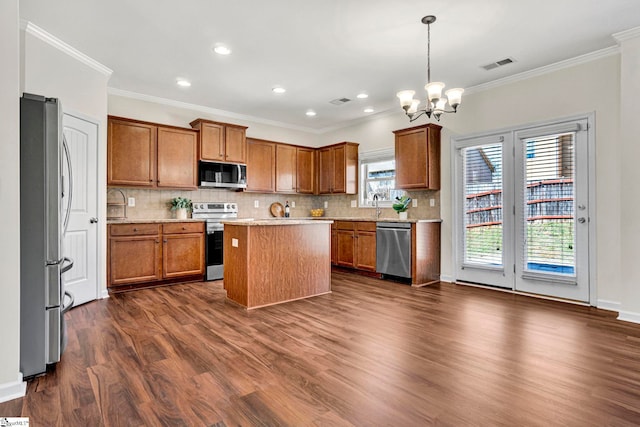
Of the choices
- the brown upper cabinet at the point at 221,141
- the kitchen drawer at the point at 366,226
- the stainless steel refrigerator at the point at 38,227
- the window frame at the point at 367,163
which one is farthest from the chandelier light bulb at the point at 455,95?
the brown upper cabinet at the point at 221,141

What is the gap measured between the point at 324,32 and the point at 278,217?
3.87m

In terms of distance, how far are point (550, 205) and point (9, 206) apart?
15.9ft

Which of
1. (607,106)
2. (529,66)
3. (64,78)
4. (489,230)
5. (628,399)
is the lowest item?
(628,399)

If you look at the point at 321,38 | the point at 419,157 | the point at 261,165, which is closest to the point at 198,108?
the point at 261,165

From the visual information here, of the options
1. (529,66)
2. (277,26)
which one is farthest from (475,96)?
(277,26)

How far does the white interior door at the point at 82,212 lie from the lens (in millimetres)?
3635

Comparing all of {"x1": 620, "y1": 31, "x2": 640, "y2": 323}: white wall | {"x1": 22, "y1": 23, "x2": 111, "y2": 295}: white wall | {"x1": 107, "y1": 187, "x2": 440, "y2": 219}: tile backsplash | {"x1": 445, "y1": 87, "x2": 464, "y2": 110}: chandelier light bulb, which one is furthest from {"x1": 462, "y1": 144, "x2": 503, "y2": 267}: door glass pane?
{"x1": 22, "y1": 23, "x2": 111, "y2": 295}: white wall

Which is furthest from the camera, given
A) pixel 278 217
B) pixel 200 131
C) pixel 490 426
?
pixel 278 217

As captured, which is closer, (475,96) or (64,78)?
(64,78)

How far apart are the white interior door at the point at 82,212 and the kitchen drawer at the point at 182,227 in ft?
2.82

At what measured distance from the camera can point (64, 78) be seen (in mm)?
3549

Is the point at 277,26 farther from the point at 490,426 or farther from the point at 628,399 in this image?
the point at 628,399

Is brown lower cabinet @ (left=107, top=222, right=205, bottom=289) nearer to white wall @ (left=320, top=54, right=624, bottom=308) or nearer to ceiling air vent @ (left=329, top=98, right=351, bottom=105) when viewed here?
ceiling air vent @ (left=329, top=98, right=351, bottom=105)

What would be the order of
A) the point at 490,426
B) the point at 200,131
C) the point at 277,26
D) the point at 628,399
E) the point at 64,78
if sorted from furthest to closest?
the point at 200,131 → the point at 64,78 → the point at 277,26 → the point at 628,399 → the point at 490,426
